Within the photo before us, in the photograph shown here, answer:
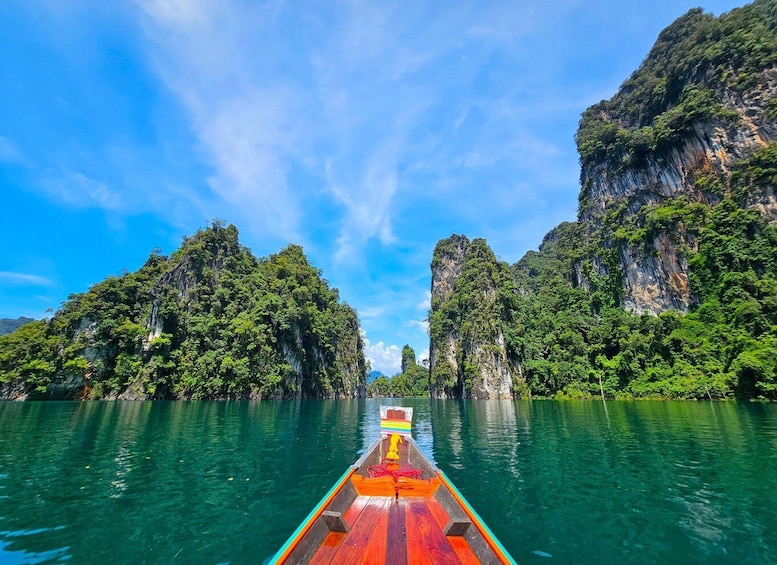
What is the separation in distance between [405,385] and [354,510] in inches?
4972

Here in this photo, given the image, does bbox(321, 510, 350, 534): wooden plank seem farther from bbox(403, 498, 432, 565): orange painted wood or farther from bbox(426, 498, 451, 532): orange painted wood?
bbox(426, 498, 451, 532): orange painted wood

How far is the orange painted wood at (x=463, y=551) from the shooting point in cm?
359

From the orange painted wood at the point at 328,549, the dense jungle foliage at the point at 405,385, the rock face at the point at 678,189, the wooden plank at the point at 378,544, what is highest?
the rock face at the point at 678,189

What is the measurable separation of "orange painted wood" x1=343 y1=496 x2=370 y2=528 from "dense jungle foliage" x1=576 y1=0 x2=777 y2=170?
69552 millimetres

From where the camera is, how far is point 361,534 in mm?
4422

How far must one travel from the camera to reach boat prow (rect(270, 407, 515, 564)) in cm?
369

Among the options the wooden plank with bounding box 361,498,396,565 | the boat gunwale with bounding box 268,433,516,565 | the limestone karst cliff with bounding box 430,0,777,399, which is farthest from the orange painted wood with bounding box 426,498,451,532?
the limestone karst cliff with bounding box 430,0,777,399

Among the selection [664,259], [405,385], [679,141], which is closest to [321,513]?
[664,259]

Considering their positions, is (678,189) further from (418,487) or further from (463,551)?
(463,551)

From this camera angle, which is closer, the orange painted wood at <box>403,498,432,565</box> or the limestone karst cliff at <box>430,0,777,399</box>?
the orange painted wood at <box>403,498,432,565</box>

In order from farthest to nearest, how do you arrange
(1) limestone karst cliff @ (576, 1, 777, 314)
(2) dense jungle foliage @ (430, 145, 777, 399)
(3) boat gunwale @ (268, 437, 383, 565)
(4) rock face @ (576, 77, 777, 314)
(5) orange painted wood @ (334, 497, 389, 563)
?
(1) limestone karst cliff @ (576, 1, 777, 314) → (4) rock face @ (576, 77, 777, 314) → (2) dense jungle foliage @ (430, 145, 777, 399) → (5) orange painted wood @ (334, 497, 389, 563) → (3) boat gunwale @ (268, 437, 383, 565)

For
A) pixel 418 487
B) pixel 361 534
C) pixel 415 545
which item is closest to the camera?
pixel 415 545

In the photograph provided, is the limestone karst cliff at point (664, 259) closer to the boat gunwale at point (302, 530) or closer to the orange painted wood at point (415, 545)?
the orange painted wood at point (415, 545)

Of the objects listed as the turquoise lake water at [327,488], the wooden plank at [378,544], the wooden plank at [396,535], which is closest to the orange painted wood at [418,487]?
the wooden plank at [396,535]
